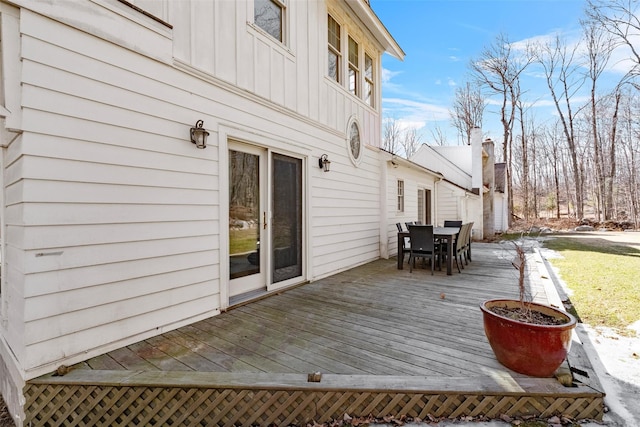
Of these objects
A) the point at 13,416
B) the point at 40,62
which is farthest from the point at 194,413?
the point at 40,62

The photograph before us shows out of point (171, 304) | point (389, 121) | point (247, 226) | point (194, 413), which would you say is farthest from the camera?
point (389, 121)

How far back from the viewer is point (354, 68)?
269 inches

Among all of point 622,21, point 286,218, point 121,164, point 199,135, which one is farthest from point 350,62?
point 622,21

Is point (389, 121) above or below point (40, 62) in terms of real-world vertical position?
above

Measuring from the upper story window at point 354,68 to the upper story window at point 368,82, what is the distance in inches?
17.5

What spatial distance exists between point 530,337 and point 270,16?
5.21m

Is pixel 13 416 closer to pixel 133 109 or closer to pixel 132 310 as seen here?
pixel 132 310

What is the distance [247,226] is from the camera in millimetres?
4031

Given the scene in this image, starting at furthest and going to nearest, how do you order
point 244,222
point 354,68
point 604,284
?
point 354,68
point 604,284
point 244,222

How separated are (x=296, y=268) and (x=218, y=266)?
163 centimetres

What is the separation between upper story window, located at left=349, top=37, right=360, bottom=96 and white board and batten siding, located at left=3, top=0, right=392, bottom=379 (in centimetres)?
278

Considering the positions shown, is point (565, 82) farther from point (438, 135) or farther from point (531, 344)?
point (531, 344)

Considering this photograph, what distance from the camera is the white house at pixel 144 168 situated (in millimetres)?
2199

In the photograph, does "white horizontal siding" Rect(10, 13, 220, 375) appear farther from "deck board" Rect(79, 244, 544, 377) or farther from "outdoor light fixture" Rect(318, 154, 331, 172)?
"outdoor light fixture" Rect(318, 154, 331, 172)
